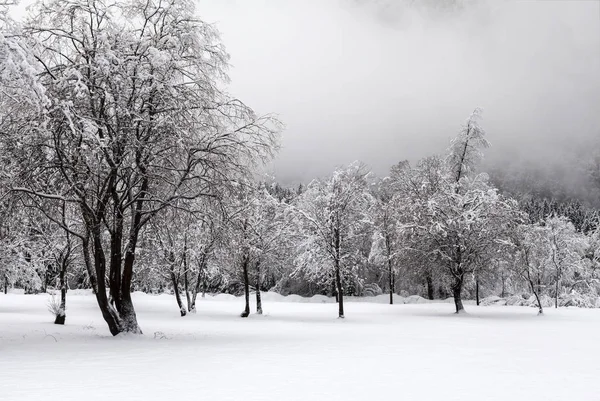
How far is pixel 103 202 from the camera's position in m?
14.6

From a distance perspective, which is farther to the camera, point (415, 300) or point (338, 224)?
point (415, 300)

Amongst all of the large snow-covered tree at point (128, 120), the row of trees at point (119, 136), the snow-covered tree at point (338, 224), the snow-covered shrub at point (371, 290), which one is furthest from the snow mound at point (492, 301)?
the large snow-covered tree at point (128, 120)

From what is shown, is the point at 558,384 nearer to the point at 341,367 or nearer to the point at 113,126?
the point at 341,367

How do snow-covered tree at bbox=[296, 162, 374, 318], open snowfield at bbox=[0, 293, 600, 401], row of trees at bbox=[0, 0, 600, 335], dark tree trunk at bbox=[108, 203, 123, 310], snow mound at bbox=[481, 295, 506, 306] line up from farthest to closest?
snow mound at bbox=[481, 295, 506, 306] → snow-covered tree at bbox=[296, 162, 374, 318] → dark tree trunk at bbox=[108, 203, 123, 310] → row of trees at bbox=[0, 0, 600, 335] → open snowfield at bbox=[0, 293, 600, 401]

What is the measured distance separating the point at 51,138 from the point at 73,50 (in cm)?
300

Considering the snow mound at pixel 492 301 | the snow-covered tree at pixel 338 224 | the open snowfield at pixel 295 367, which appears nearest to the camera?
the open snowfield at pixel 295 367

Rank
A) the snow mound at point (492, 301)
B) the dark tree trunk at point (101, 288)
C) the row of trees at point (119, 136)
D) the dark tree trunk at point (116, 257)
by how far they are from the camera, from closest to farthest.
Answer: the row of trees at point (119, 136) < the dark tree trunk at point (101, 288) < the dark tree trunk at point (116, 257) < the snow mound at point (492, 301)

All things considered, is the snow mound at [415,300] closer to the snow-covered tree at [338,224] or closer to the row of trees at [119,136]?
the snow-covered tree at [338,224]

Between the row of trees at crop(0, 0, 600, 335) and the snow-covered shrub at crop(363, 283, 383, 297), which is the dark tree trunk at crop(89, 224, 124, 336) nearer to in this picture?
the row of trees at crop(0, 0, 600, 335)

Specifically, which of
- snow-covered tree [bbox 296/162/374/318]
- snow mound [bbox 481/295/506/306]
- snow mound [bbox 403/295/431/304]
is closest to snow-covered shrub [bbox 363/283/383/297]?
snow mound [bbox 403/295/431/304]

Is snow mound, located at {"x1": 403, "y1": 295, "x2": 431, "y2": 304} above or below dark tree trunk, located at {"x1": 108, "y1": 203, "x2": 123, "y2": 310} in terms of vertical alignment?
below

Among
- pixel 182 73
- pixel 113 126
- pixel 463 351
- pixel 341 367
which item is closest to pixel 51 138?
pixel 113 126

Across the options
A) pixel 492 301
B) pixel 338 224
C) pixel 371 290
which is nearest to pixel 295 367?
pixel 338 224

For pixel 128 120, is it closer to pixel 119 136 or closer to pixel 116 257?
pixel 119 136
